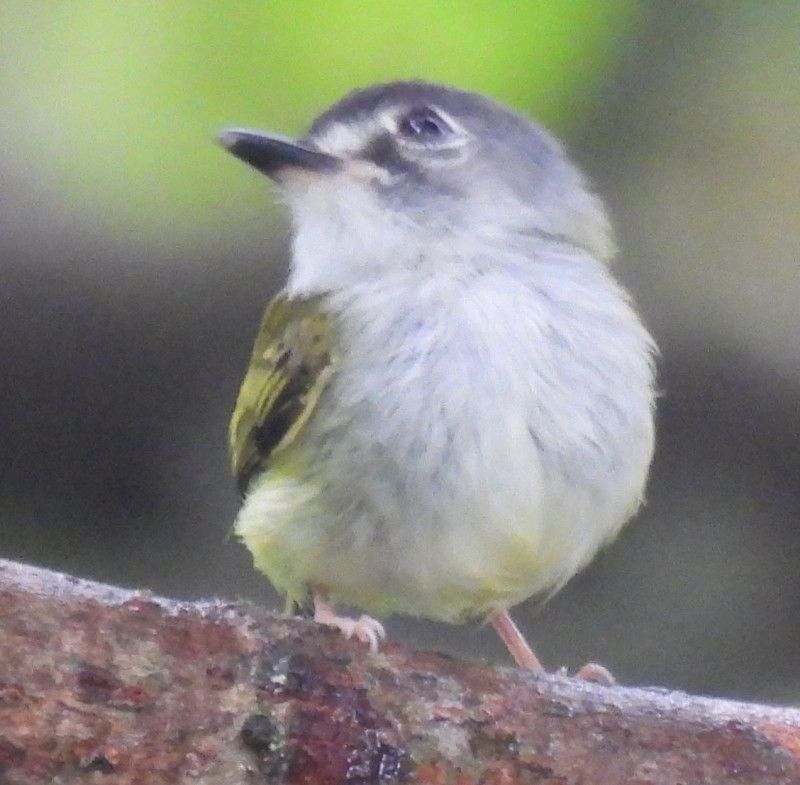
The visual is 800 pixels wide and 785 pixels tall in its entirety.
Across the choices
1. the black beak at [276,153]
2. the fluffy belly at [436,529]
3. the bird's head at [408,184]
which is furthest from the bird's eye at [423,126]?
the fluffy belly at [436,529]

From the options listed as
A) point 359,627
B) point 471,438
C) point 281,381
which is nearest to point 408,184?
point 281,381

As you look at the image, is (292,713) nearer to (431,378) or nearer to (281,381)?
(431,378)

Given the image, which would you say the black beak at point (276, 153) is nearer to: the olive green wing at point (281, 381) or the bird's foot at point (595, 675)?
the olive green wing at point (281, 381)

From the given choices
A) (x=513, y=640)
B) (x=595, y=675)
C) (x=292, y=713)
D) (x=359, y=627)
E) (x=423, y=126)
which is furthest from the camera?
(x=513, y=640)

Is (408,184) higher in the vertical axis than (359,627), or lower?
higher

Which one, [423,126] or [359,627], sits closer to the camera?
[359,627]

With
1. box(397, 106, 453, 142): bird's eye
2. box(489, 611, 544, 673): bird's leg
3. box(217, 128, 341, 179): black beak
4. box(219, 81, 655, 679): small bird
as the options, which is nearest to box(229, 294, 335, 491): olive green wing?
box(219, 81, 655, 679): small bird

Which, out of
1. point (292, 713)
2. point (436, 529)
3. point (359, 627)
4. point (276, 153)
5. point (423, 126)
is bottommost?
point (292, 713)

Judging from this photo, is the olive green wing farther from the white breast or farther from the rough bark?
Result: the rough bark
